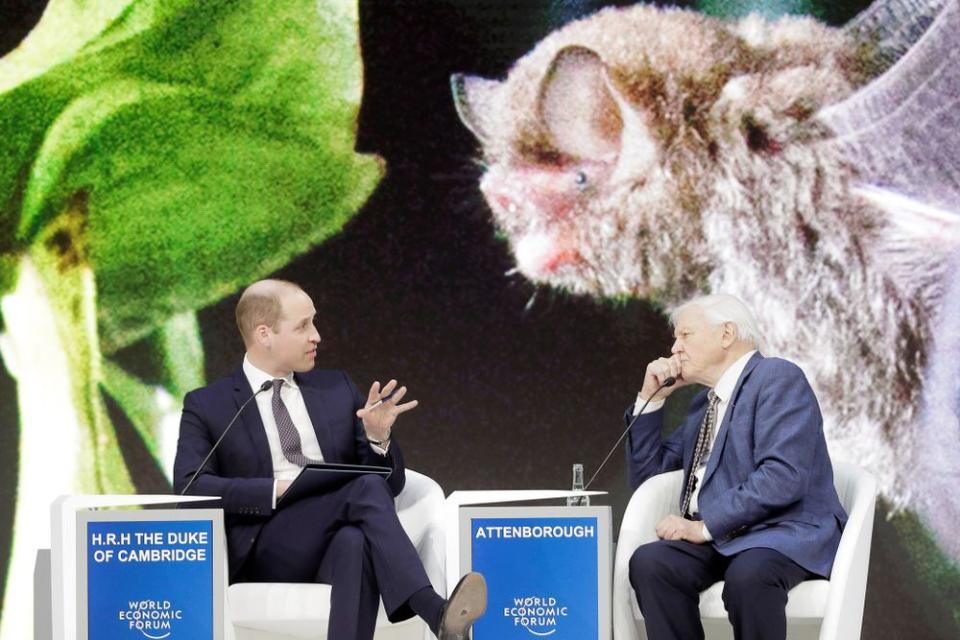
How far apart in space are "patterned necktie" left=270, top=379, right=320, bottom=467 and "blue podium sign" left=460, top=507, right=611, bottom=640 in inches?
31.1

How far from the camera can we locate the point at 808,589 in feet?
13.0

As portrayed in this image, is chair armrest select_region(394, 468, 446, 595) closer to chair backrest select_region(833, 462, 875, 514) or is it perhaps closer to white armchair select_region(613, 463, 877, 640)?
white armchair select_region(613, 463, 877, 640)

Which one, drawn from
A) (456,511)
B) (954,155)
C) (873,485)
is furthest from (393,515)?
(954,155)

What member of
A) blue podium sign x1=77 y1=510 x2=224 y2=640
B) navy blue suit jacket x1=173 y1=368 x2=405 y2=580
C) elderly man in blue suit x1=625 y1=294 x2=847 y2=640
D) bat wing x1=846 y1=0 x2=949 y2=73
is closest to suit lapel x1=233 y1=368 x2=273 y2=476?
navy blue suit jacket x1=173 y1=368 x2=405 y2=580

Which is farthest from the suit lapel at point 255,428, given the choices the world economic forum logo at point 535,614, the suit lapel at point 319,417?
the world economic forum logo at point 535,614

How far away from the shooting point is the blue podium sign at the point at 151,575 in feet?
12.2

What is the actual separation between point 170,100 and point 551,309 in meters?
1.60

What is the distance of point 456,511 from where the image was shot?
148 inches

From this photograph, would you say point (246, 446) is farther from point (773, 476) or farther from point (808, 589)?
point (808, 589)

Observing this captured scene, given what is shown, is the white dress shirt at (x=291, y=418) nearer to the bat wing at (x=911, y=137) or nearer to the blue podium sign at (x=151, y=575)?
the blue podium sign at (x=151, y=575)

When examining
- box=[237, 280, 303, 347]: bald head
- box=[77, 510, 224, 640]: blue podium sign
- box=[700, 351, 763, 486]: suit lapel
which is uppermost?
box=[237, 280, 303, 347]: bald head

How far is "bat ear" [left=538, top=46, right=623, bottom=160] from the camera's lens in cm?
555

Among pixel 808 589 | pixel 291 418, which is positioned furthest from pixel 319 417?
pixel 808 589

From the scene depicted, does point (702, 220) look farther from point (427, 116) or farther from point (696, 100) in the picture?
point (427, 116)
